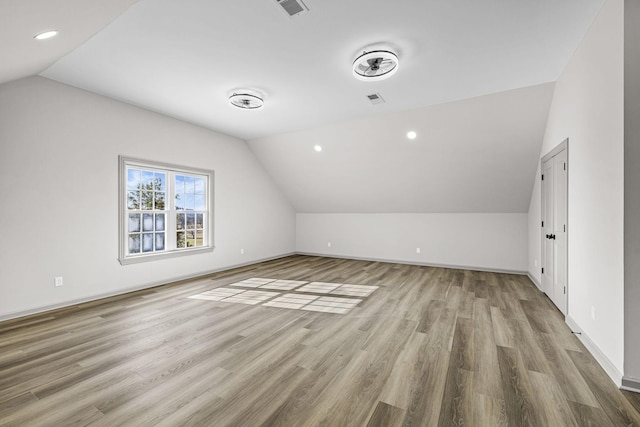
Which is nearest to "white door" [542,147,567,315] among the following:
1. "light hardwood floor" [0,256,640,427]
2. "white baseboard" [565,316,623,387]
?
"light hardwood floor" [0,256,640,427]

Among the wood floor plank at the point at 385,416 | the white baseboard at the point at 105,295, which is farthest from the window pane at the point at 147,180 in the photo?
the wood floor plank at the point at 385,416

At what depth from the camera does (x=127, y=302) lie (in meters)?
3.97

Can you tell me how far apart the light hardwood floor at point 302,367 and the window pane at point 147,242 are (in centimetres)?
108

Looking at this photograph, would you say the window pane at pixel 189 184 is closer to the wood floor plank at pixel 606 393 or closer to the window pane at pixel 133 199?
Result: the window pane at pixel 133 199

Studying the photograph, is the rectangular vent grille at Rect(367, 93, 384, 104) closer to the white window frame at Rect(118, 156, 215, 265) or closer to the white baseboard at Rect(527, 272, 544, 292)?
the white window frame at Rect(118, 156, 215, 265)

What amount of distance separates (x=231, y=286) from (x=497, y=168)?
5154 mm

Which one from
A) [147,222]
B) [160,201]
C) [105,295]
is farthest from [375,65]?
[105,295]

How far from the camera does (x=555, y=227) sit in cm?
381

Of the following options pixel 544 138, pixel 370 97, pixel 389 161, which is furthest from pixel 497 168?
pixel 370 97

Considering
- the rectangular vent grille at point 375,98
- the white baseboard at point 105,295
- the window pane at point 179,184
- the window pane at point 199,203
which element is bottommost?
the white baseboard at point 105,295

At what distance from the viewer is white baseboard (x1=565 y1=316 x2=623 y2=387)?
81.3 inches

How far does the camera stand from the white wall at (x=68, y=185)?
336 cm

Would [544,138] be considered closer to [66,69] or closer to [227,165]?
[227,165]

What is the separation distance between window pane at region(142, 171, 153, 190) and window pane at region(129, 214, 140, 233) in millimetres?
498
